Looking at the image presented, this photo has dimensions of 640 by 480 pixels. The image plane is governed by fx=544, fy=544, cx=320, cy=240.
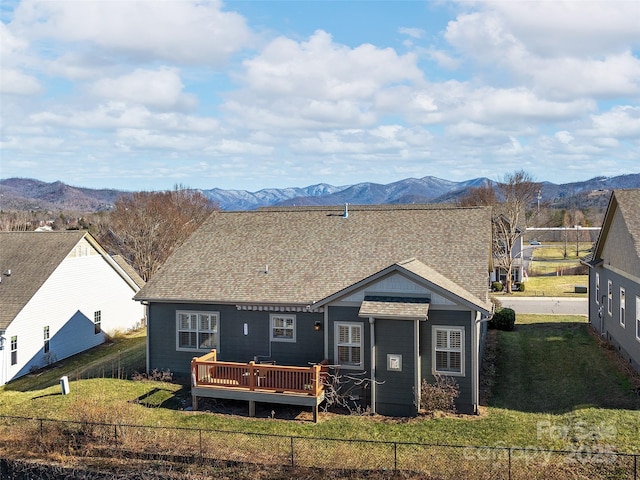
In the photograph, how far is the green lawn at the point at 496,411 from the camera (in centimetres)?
1401

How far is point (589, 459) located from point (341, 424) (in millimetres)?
6373

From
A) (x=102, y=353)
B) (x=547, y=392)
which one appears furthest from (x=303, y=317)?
(x=102, y=353)

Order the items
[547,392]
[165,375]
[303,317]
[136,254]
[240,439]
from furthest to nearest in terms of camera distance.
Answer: [136,254] → [165,375] → [303,317] → [547,392] → [240,439]

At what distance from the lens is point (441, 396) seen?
16016 mm

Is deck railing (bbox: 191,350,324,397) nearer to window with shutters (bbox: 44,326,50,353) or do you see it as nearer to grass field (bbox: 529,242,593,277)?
window with shutters (bbox: 44,326,50,353)

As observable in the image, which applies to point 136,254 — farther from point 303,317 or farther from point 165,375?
point 303,317

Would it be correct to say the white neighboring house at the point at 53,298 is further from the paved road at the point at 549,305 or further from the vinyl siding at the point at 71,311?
the paved road at the point at 549,305

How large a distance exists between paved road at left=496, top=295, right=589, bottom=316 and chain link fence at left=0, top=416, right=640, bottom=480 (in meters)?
22.2

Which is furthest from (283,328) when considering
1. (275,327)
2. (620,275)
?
(620,275)

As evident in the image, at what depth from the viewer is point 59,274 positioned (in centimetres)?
2611

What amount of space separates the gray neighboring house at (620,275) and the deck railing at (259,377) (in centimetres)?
1091

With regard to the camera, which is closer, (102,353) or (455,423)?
(455,423)

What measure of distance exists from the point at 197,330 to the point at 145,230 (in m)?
30.6

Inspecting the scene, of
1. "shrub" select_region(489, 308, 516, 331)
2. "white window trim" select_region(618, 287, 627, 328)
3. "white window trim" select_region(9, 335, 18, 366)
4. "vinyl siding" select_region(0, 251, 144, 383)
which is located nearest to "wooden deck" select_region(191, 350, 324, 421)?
"white window trim" select_region(9, 335, 18, 366)
